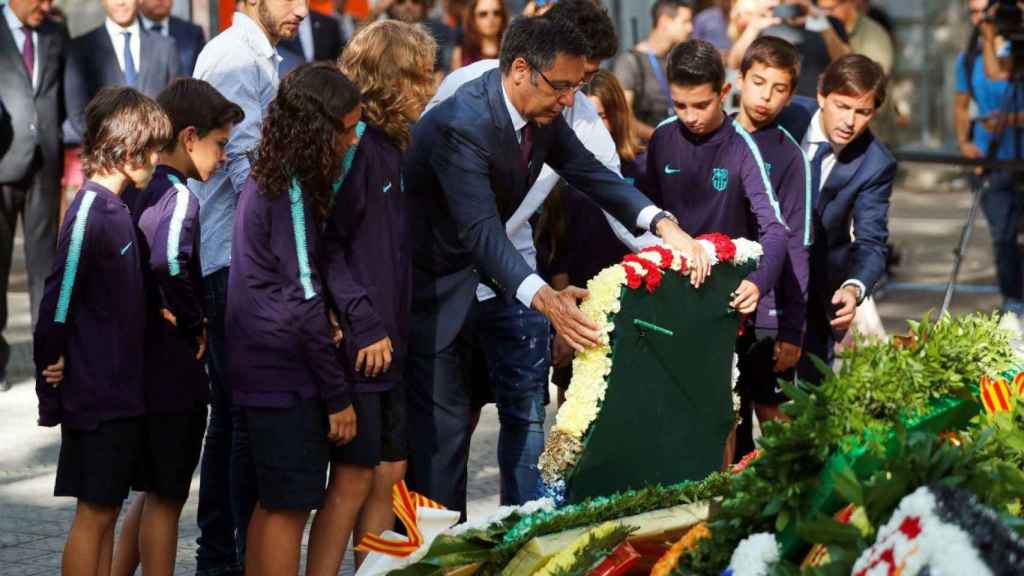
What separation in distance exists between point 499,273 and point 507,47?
2.54 feet

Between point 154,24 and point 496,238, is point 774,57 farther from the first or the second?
point 154,24

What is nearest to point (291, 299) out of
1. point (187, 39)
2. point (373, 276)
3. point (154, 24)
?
point (373, 276)

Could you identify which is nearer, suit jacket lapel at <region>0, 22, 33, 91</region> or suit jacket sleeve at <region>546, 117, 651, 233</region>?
suit jacket sleeve at <region>546, 117, 651, 233</region>

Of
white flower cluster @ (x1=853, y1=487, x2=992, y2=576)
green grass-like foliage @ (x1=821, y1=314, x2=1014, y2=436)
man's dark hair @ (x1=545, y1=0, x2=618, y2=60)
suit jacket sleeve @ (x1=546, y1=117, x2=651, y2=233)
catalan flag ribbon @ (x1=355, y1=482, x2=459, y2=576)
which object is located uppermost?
man's dark hair @ (x1=545, y1=0, x2=618, y2=60)

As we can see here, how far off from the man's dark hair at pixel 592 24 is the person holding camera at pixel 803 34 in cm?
428

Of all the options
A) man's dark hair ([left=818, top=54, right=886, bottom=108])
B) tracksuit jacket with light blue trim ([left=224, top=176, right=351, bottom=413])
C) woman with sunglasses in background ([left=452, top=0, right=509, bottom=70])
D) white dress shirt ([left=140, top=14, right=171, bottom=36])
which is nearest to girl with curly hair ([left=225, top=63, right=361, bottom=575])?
tracksuit jacket with light blue trim ([left=224, top=176, right=351, bottom=413])

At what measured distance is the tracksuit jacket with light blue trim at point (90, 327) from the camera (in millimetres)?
5270

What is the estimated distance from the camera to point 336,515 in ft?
18.2

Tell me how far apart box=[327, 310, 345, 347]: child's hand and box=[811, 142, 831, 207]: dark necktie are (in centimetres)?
221

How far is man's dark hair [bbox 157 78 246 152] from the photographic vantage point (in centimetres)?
578

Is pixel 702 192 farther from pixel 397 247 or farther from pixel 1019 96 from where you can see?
pixel 1019 96

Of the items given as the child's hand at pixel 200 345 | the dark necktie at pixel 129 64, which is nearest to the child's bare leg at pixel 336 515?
the child's hand at pixel 200 345

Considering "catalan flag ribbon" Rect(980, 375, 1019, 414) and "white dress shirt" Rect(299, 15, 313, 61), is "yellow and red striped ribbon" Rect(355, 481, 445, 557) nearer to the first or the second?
"catalan flag ribbon" Rect(980, 375, 1019, 414)

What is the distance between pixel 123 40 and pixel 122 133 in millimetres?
5576
